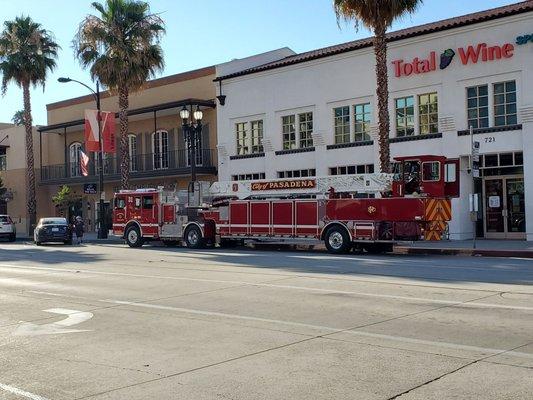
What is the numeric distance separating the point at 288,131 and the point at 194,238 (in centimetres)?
823

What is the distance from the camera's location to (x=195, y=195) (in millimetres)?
27516

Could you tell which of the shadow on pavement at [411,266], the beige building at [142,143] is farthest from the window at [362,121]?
the shadow on pavement at [411,266]

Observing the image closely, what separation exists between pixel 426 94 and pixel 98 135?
58.7ft

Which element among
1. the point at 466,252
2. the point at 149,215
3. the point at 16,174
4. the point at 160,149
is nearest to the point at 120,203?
the point at 149,215

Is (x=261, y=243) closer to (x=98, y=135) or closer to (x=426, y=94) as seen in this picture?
(x=426, y=94)

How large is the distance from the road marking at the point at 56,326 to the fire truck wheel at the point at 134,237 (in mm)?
19215

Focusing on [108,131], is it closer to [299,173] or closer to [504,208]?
[299,173]

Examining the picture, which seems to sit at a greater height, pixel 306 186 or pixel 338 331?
pixel 306 186

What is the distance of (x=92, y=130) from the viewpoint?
35000 mm

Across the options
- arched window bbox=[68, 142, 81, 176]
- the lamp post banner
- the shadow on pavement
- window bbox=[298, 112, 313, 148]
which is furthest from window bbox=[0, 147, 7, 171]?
the shadow on pavement

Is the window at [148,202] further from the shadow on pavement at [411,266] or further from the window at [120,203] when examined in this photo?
the shadow on pavement at [411,266]

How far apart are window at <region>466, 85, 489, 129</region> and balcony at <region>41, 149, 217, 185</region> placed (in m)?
15.3

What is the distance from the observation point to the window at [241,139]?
34.2 m

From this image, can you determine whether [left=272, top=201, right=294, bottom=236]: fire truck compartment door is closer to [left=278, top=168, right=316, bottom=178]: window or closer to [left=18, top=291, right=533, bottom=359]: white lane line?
[left=278, top=168, right=316, bottom=178]: window
